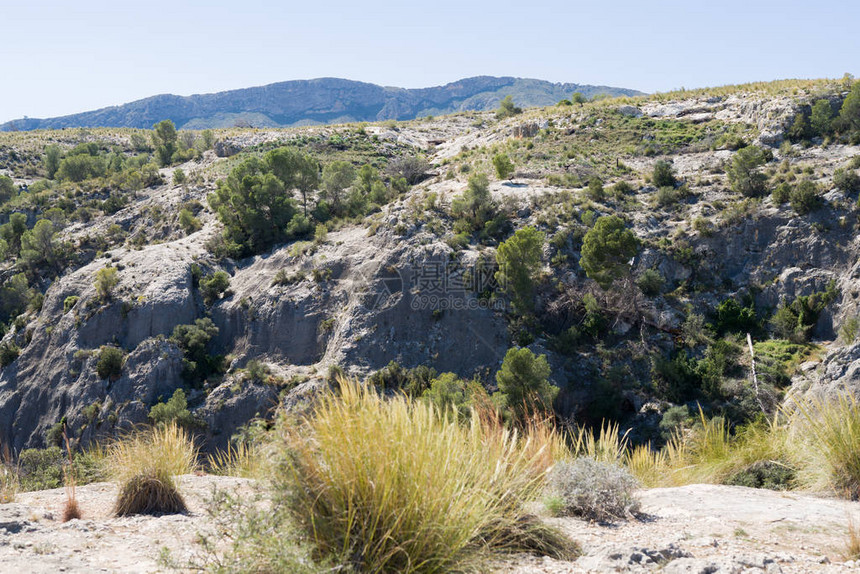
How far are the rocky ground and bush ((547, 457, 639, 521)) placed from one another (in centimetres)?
21

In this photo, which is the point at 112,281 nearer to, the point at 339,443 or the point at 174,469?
the point at 174,469

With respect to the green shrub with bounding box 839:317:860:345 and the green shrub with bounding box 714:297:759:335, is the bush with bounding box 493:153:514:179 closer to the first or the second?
the green shrub with bounding box 714:297:759:335

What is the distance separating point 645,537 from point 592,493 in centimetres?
81

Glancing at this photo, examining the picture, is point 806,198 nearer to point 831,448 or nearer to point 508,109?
point 831,448

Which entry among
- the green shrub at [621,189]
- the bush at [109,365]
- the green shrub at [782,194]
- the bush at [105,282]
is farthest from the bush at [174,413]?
the green shrub at [782,194]

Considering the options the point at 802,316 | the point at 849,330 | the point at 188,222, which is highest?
the point at 188,222

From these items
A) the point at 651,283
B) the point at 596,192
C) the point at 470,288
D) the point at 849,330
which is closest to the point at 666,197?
the point at 596,192

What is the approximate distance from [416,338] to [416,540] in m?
20.8

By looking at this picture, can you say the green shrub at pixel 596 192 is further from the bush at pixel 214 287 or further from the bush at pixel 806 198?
the bush at pixel 214 287

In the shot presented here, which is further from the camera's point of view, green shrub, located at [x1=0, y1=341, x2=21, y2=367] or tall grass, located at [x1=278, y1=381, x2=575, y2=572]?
green shrub, located at [x1=0, y1=341, x2=21, y2=367]

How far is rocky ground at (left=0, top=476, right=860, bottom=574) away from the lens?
4.08 metres

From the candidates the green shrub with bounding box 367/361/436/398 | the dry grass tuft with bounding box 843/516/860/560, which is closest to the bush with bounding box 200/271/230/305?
the green shrub with bounding box 367/361/436/398

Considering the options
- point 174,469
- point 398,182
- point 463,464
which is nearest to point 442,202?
point 398,182

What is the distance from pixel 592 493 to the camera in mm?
5547
